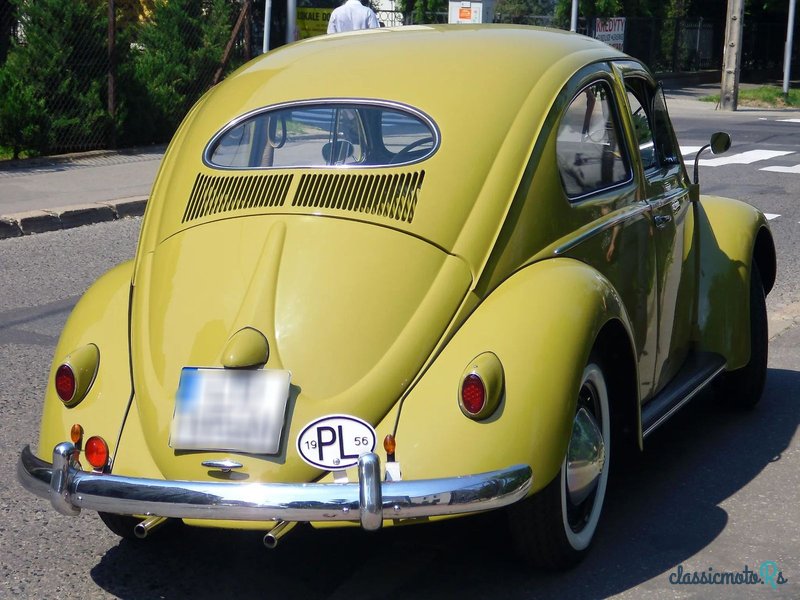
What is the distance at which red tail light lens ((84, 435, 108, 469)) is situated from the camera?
3.55 meters

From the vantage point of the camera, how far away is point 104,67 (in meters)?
14.5

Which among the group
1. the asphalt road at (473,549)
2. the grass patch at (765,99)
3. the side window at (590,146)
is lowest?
the grass patch at (765,99)

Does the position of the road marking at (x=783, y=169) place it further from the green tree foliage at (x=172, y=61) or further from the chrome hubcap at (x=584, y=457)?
the chrome hubcap at (x=584, y=457)

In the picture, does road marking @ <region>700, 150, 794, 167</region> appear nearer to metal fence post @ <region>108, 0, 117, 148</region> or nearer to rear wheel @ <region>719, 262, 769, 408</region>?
metal fence post @ <region>108, 0, 117, 148</region>

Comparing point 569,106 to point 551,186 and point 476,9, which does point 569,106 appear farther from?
point 476,9

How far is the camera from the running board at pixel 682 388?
440 cm

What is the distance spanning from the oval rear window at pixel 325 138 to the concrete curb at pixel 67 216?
648 cm

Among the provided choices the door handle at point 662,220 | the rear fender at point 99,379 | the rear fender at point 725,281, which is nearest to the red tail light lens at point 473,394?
the rear fender at point 99,379

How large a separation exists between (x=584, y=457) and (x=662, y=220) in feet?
4.39

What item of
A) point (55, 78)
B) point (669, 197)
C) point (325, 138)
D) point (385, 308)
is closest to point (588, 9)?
point (55, 78)

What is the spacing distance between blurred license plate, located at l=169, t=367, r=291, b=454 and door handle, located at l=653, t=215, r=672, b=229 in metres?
1.92

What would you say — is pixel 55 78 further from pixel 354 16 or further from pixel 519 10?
pixel 519 10

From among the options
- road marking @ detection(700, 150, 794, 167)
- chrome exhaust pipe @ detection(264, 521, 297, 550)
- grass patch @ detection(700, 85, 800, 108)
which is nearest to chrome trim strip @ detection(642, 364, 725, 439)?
chrome exhaust pipe @ detection(264, 521, 297, 550)

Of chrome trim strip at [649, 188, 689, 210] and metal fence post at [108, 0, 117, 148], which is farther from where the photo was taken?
metal fence post at [108, 0, 117, 148]
